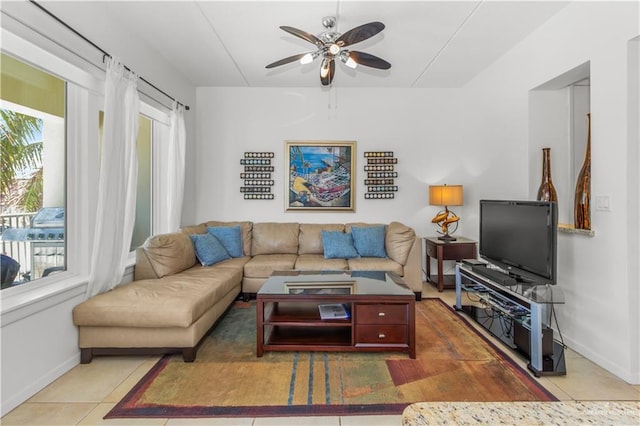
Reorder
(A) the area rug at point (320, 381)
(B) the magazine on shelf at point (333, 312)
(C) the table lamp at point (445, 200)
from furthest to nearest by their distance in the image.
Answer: (C) the table lamp at point (445, 200)
(B) the magazine on shelf at point (333, 312)
(A) the area rug at point (320, 381)

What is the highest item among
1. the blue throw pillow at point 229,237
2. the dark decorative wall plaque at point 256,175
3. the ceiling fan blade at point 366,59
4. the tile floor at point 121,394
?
the ceiling fan blade at point 366,59

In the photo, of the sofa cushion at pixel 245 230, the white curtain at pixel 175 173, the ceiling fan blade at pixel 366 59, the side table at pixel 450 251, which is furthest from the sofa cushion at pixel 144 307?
the side table at pixel 450 251

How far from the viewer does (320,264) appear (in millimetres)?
3805

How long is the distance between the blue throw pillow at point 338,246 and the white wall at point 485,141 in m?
0.59

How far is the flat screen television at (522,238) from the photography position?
2365 mm

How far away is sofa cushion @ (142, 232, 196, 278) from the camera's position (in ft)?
10.1

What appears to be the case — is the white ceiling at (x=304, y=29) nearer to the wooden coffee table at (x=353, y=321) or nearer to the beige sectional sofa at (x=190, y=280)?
the beige sectional sofa at (x=190, y=280)

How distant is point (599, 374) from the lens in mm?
2203

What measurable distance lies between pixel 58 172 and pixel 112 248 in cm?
68

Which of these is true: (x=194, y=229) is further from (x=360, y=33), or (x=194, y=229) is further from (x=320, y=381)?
(x=360, y=33)

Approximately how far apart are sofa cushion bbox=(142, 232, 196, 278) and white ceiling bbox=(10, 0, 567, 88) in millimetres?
1770

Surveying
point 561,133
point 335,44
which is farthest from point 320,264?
point 561,133

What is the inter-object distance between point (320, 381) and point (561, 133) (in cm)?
318

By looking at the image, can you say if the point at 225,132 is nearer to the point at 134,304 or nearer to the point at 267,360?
the point at 134,304
